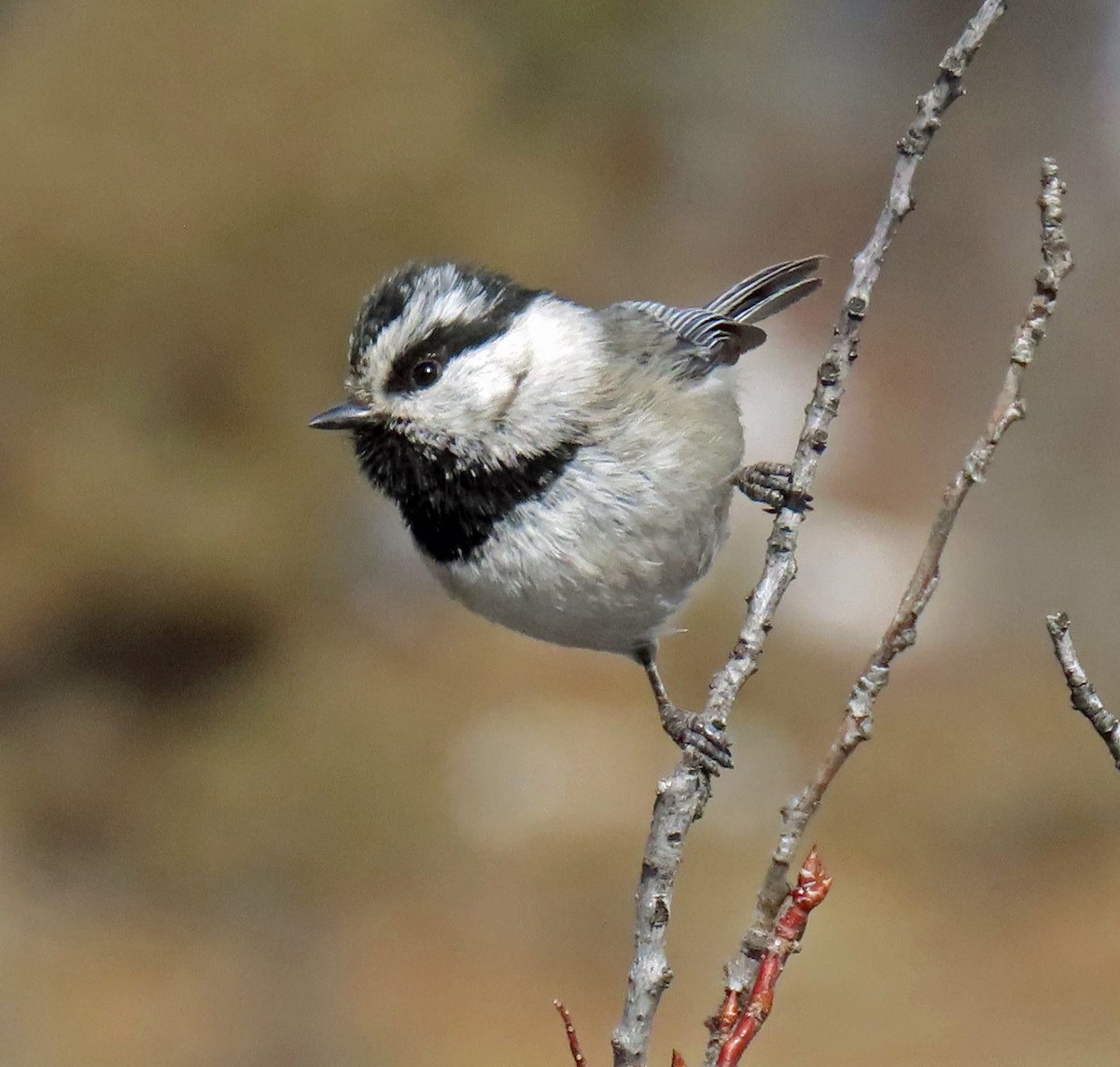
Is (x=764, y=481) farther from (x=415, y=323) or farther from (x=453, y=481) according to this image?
(x=415, y=323)

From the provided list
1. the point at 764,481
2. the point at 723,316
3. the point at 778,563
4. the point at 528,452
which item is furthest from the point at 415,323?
the point at 723,316

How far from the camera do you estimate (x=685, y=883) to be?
6758mm

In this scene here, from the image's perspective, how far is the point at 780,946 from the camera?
1.70m

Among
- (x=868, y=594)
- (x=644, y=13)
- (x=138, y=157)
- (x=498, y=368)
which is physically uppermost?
(x=644, y=13)

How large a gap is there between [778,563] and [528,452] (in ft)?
2.47

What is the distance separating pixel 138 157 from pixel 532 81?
2.36 meters

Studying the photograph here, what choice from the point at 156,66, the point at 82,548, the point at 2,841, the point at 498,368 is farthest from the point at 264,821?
the point at 498,368

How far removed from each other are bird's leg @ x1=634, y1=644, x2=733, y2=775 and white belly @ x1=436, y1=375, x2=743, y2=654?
0.84 ft

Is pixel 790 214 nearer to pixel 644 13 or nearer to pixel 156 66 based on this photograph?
pixel 644 13

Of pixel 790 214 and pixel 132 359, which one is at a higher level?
pixel 790 214

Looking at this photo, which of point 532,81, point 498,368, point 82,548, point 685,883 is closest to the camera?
point 498,368

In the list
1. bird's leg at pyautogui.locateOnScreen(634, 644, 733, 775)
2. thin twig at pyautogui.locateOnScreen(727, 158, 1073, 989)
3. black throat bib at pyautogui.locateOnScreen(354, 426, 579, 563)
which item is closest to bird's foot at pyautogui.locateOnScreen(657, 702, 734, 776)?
bird's leg at pyautogui.locateOnScreen(634, 644, 733, 775)

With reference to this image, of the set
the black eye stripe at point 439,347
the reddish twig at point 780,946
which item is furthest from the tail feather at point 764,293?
the reddish twig at point 780,946

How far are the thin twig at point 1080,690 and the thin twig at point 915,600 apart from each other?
16cm
